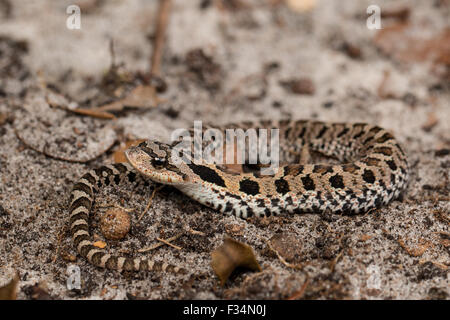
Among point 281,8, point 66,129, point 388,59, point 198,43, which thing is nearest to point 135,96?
point 66,129

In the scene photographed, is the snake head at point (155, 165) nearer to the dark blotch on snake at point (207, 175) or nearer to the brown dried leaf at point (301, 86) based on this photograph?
the dark blotch on snake at point (207, 175)

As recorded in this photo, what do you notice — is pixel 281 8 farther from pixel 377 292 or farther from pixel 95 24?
pixel 377 292

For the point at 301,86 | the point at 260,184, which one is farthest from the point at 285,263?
the point at 301,86

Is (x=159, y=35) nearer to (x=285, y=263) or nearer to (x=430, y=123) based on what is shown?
(x=430, y=123)

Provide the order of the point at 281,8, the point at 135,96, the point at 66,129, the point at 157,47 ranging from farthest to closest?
1. the point at 281,8
2. the point at 157,47
3. the point at 135,96
4. the point at 66,129

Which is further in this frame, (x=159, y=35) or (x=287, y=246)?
(x=159, y=35)

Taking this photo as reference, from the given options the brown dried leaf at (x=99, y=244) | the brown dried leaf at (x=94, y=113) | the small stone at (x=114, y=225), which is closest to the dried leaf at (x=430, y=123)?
the brown dried leaf at (x=94, y=113)
